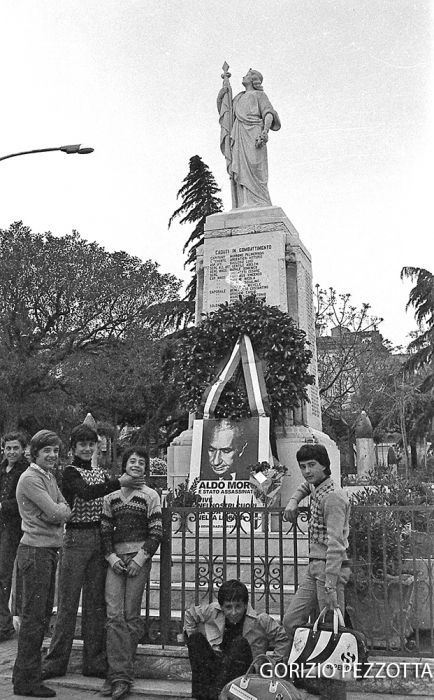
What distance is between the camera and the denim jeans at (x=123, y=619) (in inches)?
196

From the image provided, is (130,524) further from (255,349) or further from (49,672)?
(255,349)

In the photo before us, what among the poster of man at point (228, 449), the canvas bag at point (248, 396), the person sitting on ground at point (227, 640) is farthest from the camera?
the canvas bag at point (248, 396)

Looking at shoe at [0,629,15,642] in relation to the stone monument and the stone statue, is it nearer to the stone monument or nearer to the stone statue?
the stone monument

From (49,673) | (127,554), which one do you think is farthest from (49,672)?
(127,554)

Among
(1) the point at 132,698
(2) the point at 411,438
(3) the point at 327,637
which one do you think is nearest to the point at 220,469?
(1) the point at 132,698

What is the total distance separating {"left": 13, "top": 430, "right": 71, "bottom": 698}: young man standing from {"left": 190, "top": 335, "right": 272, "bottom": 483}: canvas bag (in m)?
4.17

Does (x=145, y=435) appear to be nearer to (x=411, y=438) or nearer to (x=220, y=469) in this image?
(x=411, y=438)

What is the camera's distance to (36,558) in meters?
5.07

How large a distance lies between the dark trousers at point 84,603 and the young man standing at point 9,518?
1336mm

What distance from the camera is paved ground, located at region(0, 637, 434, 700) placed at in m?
4.85

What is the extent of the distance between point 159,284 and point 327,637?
28123mm

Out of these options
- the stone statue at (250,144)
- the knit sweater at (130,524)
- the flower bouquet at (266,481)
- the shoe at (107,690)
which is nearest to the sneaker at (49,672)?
the shoe at (107,690)

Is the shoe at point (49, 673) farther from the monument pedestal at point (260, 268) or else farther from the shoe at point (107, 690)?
the monument pedestal at point (260, 268)

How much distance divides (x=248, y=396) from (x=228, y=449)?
797 millimetres
